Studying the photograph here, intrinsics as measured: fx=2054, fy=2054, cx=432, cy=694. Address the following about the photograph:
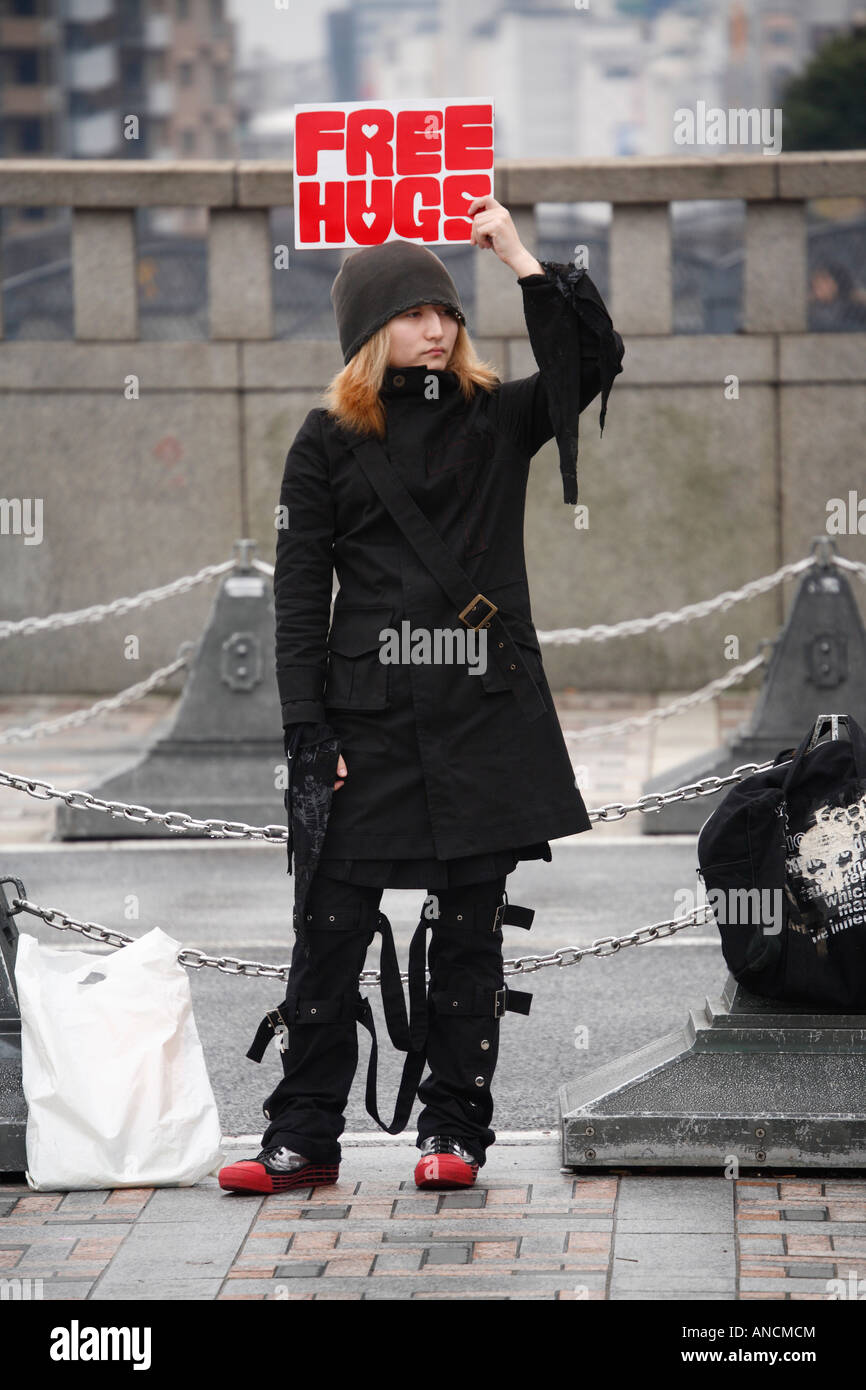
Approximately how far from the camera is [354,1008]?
4363 mm

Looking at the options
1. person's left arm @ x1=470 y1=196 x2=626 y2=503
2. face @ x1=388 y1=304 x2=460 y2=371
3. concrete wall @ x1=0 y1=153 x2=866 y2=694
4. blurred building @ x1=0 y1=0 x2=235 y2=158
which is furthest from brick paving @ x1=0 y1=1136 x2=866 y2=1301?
blurred building @ x1=0 y1=0 x2=235 y2=158

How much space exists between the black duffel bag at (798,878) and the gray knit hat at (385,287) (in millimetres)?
1210

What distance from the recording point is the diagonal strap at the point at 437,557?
13.7 feet

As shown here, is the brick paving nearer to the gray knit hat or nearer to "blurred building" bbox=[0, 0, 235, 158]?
the gray knit hat

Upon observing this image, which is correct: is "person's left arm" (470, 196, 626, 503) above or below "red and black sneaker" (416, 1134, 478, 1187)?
above

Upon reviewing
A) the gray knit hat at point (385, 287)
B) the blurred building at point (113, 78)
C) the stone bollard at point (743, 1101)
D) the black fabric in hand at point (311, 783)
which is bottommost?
the stone bollard at point (743, 1101)

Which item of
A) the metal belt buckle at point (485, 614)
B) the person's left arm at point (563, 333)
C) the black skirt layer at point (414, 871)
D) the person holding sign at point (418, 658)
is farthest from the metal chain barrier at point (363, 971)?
the person's left arm at point (563, 333)

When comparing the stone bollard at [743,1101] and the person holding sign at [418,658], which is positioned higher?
the person holding sign at [418,658]

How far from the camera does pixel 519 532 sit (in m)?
4.32

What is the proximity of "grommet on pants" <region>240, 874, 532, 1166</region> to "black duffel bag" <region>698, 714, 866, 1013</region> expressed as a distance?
46 cm

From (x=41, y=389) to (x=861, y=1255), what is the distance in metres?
9.67

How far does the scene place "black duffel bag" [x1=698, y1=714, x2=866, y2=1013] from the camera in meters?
4.25

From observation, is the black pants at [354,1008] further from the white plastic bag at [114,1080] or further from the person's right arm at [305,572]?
the person's right arm at [305,572]

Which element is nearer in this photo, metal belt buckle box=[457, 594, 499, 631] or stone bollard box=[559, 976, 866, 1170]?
metal belt buckle box=[457, 594, 499, 631]
